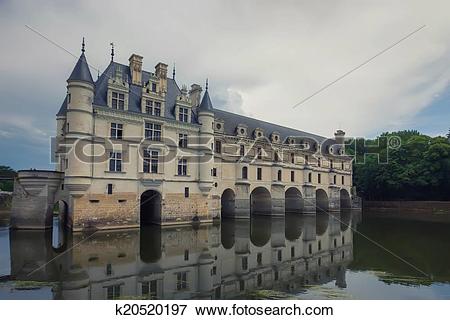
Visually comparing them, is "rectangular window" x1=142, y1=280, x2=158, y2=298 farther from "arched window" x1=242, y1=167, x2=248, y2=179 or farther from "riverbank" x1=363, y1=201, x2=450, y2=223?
"riverbank" x1=363, y1=201, x2=450, y2=223

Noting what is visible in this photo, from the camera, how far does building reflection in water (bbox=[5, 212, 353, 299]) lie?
8875 mm

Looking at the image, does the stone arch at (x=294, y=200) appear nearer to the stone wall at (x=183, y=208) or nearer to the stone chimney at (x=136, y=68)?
the stone wall at (x=183, y=208)

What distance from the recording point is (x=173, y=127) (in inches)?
880

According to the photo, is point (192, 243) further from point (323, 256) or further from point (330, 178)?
point (330, 178)

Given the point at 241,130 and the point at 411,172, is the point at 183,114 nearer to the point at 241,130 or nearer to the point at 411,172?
the point at 241,130

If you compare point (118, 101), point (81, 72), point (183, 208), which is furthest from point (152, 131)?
point (183, 208)

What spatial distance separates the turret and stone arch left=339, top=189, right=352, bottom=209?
26240 millimetres


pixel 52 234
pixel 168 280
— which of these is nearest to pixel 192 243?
pixel 168 280

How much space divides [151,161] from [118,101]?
4691 mm

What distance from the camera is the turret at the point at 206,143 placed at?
2338 cm

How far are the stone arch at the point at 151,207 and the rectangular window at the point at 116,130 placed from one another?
4918 millimetres

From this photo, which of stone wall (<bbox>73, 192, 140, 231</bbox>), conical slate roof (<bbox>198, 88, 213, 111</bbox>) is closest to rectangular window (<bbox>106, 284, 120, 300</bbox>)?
stone wall (<bbox>73, 192, 140, 231</bbox>)
